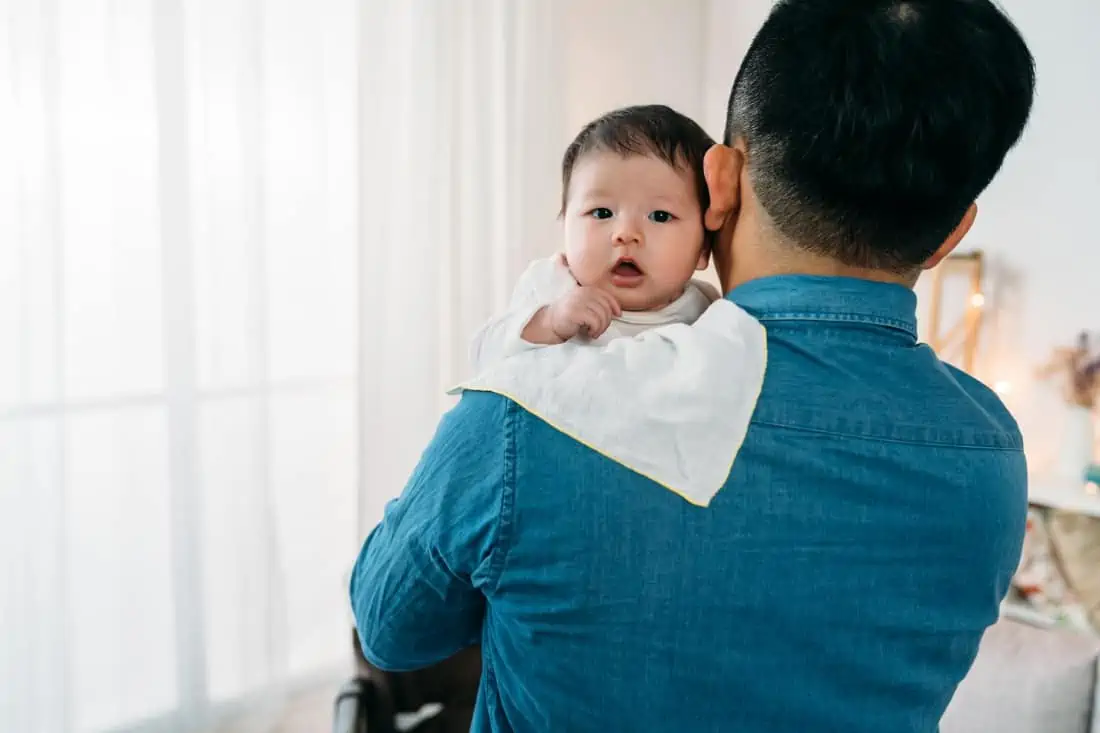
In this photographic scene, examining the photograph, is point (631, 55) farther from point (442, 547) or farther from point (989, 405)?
point (442, 547)

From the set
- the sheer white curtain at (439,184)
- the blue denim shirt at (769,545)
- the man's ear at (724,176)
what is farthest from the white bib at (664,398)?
the sheer white curtain at (439,184)

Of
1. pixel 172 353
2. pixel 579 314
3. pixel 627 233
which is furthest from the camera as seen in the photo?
pixel 172 353

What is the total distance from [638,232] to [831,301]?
0.36m

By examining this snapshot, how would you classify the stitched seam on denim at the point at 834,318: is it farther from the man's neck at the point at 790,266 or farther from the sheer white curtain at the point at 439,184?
the sheer white curtain at the point at 439,184

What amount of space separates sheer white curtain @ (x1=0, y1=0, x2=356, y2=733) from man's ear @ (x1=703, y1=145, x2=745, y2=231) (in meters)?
1.52

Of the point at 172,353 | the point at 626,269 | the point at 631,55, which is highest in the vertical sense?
the point at 631,55

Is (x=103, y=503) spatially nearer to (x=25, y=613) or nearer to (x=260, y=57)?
(x=25, y=613)

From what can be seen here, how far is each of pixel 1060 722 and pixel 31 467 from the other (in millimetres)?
2052

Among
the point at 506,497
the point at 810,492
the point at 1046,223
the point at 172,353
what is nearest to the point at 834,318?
the point at 810,492

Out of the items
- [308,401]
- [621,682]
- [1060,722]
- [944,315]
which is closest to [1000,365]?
[944,315]

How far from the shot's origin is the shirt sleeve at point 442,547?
57 centimetres

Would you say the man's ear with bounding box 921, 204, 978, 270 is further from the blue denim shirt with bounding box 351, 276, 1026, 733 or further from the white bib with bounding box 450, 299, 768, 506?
the white bib with bounding box 450, 299, 768, 506

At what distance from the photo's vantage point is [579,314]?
32.1 inches

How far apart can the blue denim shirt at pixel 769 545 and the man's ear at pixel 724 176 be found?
3.5 inches
